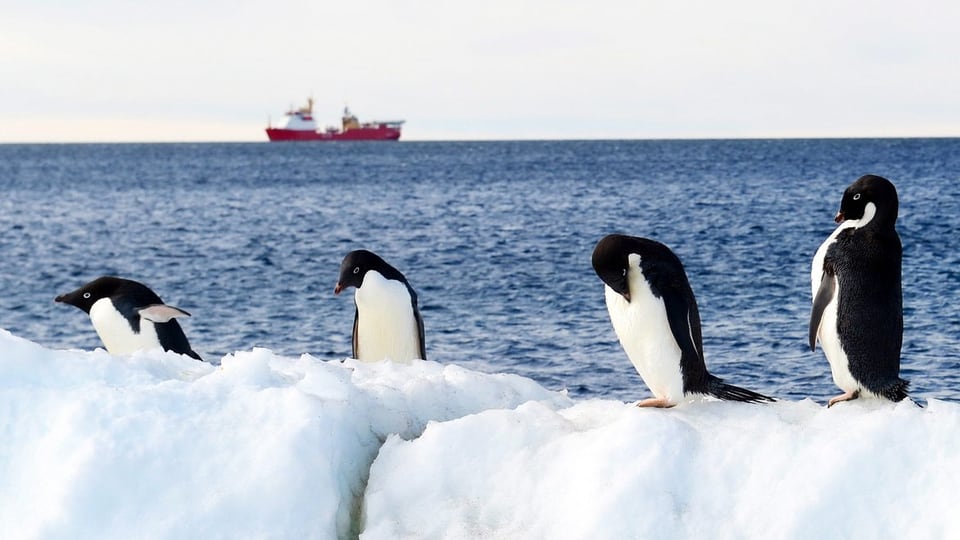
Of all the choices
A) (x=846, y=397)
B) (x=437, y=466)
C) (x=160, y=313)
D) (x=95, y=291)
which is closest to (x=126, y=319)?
(x=95, y=291)

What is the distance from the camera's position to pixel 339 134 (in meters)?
→ 176

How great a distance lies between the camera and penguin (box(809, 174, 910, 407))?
588 centimetres

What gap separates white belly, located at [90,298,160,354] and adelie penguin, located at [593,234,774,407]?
4398mm

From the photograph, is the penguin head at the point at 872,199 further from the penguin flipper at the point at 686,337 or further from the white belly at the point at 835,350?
the penguin flipper at the point at 686,337

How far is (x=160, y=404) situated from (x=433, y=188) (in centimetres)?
6711

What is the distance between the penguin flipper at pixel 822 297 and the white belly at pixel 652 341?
81 cm

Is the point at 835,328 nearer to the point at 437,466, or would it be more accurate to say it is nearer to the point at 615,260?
the point at 615,260

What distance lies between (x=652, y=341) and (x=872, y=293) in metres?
1.15

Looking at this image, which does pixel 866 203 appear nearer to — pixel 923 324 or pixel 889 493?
pixel 889 493

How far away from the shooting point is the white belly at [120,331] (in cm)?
888

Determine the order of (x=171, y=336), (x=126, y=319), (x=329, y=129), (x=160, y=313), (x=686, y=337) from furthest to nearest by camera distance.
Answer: (x=329, y=129)
(x=171, y=336)
(x=126, y=319)
(x=160, y=313)
(x=686, y=337)

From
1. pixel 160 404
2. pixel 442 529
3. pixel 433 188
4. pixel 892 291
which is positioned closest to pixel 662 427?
pixel 442 529

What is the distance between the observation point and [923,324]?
1847 centimetres

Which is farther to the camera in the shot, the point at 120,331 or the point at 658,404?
the point at 120,331
